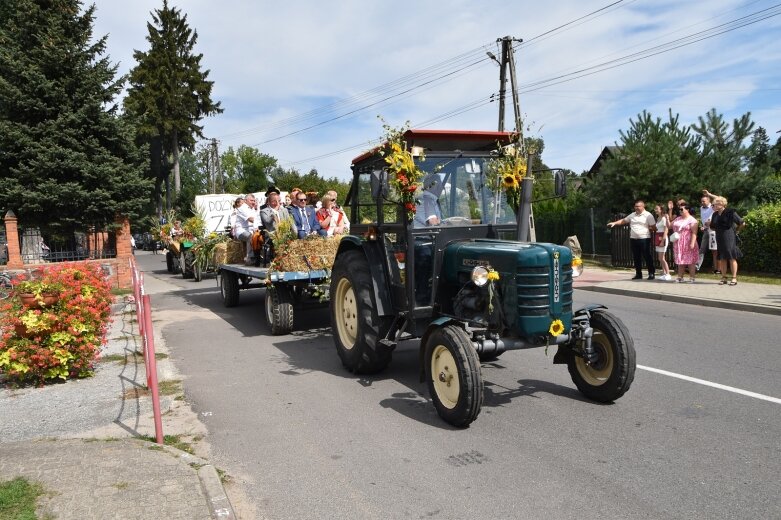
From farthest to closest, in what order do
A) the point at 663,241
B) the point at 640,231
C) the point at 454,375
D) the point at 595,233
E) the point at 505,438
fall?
the point at 595,233, the point at 663,241, the point at 640,231, the point at 454,375, the point at 505,438

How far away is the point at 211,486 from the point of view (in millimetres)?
3680

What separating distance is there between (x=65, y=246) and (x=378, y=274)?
1346 cm

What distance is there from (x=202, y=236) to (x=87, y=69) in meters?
6.19

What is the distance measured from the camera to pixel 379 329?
587cm

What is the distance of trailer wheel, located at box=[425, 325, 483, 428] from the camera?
4430 millimetres

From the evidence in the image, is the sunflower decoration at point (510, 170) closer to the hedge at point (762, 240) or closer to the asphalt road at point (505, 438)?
the asphalt road at point (505, 438)

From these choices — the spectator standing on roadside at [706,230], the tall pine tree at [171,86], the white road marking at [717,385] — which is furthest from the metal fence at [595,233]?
the tall pine tree at [171,86]

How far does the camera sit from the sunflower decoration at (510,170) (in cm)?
576

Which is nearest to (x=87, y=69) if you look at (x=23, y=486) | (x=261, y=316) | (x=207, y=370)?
(x=261, y=316)

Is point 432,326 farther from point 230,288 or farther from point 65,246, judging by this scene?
point 65,246

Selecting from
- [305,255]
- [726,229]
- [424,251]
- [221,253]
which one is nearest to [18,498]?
[424,251]

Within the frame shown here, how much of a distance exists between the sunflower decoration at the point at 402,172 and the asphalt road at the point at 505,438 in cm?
185

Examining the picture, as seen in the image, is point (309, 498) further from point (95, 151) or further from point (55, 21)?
point (55, 21)

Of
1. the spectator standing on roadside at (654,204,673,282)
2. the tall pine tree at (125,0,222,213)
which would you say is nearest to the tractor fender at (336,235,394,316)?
the spectator standing on roadside at (654,204,673,282)
